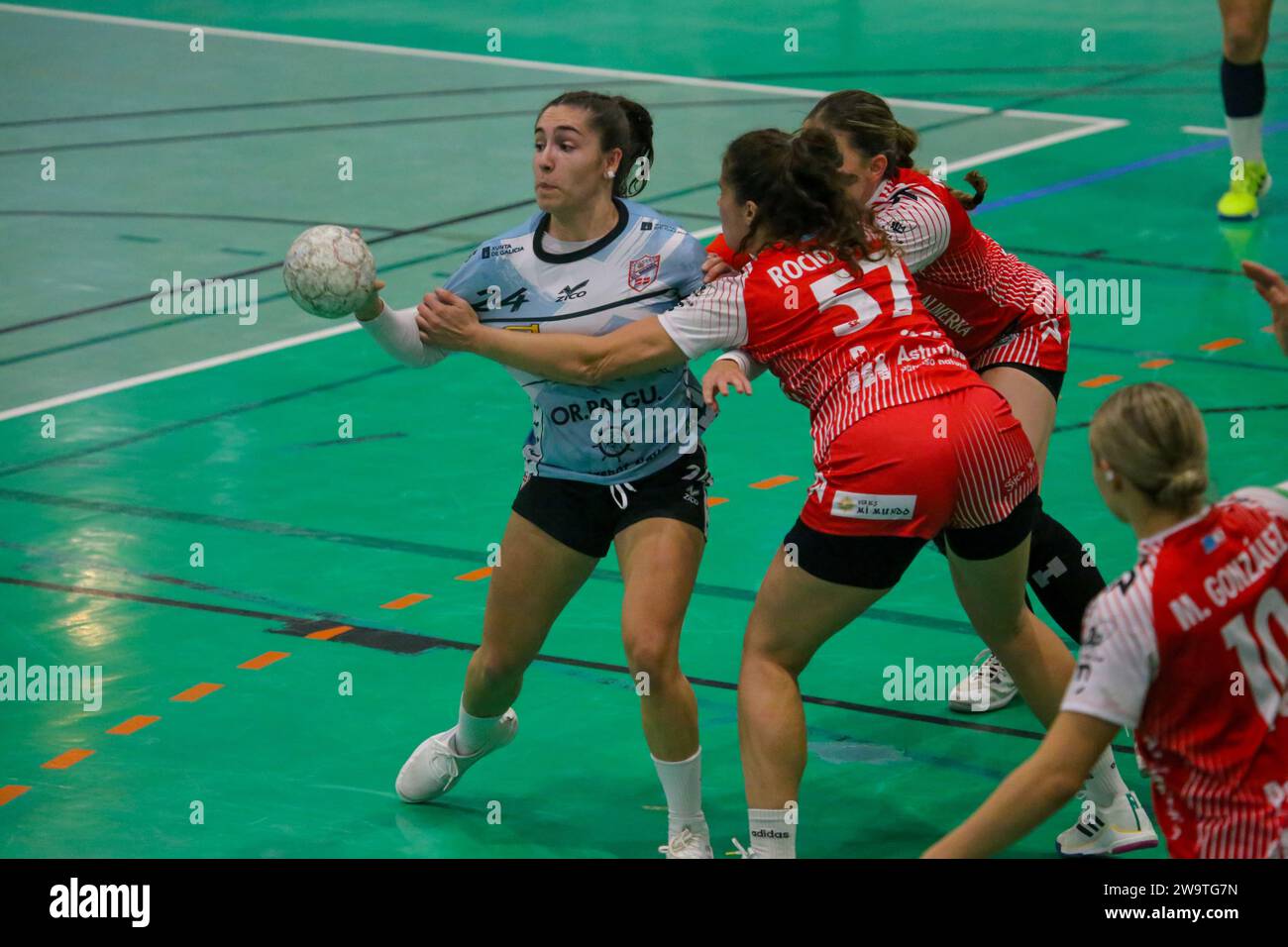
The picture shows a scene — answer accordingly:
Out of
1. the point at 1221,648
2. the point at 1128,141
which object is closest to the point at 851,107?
the point at 1221,648

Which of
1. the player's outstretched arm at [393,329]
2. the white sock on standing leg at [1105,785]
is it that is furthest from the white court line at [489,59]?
the player's outstretched arm at [393,329]

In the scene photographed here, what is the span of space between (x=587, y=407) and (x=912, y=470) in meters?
1.10

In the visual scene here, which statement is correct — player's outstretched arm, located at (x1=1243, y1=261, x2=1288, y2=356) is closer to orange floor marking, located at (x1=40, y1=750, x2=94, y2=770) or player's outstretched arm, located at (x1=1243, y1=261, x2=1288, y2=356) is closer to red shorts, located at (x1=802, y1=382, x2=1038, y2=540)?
red shorts, located at (x1=802, y1=382, x2=1038, y2=540)

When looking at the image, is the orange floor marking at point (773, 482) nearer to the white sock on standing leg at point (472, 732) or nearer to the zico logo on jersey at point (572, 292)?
the white sock on standing leg at point (472, 732)

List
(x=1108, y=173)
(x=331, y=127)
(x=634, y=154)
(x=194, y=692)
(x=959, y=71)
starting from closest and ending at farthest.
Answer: (x=634, y=154)
(x=194, y=692)
(x=1108, y=173)
(x=331, y=127)
(x=959, y=71)

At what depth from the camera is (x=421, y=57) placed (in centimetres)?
1938

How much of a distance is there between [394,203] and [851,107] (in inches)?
338

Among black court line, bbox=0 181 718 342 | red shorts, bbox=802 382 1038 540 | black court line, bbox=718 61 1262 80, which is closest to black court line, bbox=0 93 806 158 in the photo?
black court line, bbox=718 61 1262 80

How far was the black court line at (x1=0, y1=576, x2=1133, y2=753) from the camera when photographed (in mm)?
6535

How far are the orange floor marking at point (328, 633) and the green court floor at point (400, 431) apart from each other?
0.04 ft

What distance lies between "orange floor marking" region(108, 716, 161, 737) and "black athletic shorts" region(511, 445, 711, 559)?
5.74ft

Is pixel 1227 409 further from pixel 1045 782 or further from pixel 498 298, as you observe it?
pixel 1045 782

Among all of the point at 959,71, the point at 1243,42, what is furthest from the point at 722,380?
the point at 959,71

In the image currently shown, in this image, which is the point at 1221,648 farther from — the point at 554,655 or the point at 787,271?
the point at 554,655
